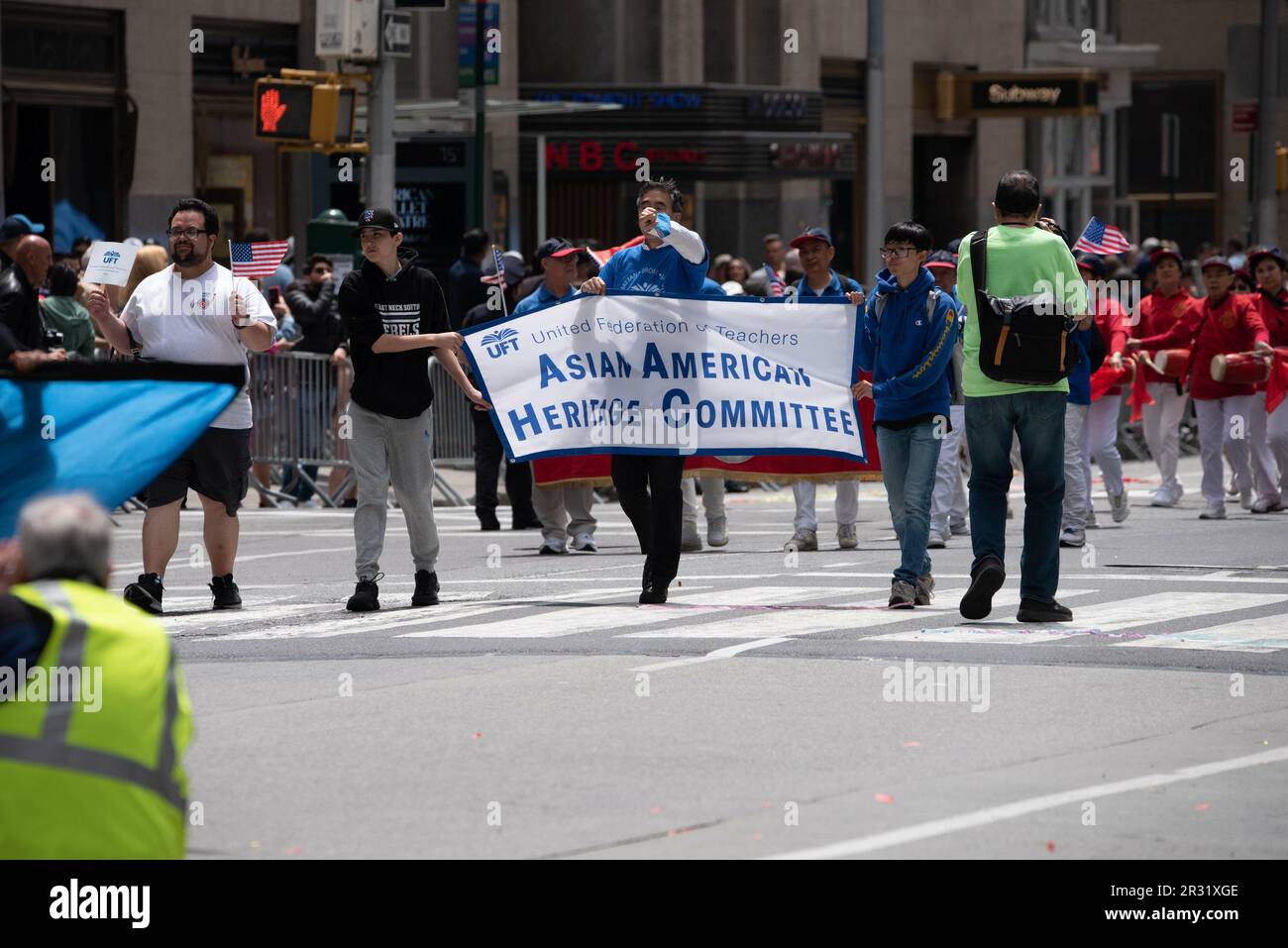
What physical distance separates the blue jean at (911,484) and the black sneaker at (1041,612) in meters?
0.63

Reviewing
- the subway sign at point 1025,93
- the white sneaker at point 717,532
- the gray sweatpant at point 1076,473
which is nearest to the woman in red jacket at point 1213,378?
the gray sweatpant at point 1076,473

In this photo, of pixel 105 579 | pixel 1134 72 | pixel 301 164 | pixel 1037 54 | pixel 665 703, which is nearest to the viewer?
pixel 105 579

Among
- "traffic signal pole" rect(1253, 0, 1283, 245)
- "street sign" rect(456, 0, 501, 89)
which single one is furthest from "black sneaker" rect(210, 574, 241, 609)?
"traffic signal pole" rect(1253, 0, 1283, 245)

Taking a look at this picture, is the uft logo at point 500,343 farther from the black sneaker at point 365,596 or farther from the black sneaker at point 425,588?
the black sneaker at point 365,596

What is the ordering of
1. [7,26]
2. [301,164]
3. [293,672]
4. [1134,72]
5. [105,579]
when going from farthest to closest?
1. [1134,72]
2. [301,164]
3. [7,26]
4. [293,672]
5. [105,579]

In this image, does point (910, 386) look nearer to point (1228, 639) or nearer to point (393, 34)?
point (1228, 639)

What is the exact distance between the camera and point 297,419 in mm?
20578

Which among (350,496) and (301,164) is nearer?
(350,496)

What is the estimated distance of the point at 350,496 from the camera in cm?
2128

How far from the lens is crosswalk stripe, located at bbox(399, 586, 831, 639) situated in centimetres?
1136

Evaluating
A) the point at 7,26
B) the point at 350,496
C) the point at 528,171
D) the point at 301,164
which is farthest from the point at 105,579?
the point at 528,171

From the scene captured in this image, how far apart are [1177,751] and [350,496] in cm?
1363

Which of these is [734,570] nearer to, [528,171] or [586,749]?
[586,749]

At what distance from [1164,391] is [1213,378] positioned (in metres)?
1.09
